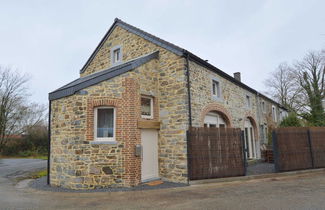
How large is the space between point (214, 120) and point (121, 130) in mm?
5243

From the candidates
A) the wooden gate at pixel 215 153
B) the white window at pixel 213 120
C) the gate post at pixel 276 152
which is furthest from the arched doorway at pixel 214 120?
the gate post at pixel 276 152

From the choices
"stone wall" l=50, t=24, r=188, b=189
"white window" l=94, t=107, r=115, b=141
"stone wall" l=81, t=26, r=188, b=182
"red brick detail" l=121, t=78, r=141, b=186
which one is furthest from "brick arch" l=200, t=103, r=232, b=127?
"white window" l=94, t=107, r=115, b=141

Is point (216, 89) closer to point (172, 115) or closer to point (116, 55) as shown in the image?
point (172, 115)

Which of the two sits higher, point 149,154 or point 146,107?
point 146,107

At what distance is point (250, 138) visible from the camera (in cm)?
1468

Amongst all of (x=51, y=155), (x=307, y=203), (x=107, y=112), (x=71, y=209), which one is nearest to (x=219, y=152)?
(x=307, y=203)

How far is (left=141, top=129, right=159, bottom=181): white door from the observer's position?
8.23 meters

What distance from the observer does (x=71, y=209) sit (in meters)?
5.29

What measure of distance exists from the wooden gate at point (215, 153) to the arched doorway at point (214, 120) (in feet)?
4.19

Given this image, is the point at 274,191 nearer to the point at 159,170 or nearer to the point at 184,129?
the point at 184,129

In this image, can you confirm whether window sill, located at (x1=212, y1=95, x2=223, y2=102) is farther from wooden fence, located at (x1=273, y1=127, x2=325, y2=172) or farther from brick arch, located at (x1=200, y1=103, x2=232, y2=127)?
wooden fence, located at (x1=273, y1=127, x2=325, y2=172)

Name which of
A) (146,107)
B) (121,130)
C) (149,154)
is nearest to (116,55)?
(146,107)

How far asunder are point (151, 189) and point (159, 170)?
1523 millimetres

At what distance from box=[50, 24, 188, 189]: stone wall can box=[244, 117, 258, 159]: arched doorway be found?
7.54 metres
